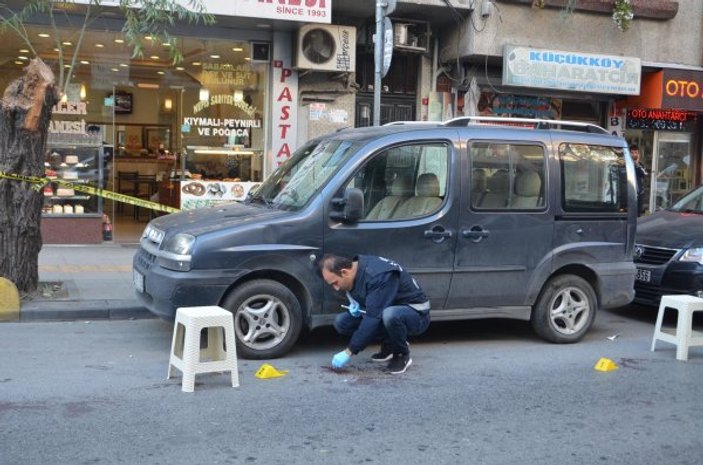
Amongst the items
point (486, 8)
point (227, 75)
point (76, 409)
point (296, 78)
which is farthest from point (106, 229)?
point (76, 409)

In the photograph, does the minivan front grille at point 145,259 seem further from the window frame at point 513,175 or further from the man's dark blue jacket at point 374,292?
the window frame at point 513,175

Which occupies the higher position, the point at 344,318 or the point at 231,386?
the point at 344,318

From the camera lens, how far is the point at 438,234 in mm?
7305

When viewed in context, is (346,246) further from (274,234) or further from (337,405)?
(337,405)

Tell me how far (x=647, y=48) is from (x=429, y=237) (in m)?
9.92

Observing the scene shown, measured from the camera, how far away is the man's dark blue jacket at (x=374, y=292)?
20.7 ft

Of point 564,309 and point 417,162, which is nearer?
point 417,162

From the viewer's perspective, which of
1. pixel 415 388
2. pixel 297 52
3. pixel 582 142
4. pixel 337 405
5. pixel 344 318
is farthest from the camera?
pixel 297 52

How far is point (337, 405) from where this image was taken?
578 centimetres

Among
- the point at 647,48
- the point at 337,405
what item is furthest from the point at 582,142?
the point at 647,48

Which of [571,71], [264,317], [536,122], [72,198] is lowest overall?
[264,317]

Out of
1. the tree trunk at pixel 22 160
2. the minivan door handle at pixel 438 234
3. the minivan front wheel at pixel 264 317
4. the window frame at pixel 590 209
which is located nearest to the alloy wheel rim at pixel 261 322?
the minivan front wheel at pixel 264 317

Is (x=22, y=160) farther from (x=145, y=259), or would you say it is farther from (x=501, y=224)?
(x=501, y=224)

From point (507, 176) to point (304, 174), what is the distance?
198 cm
